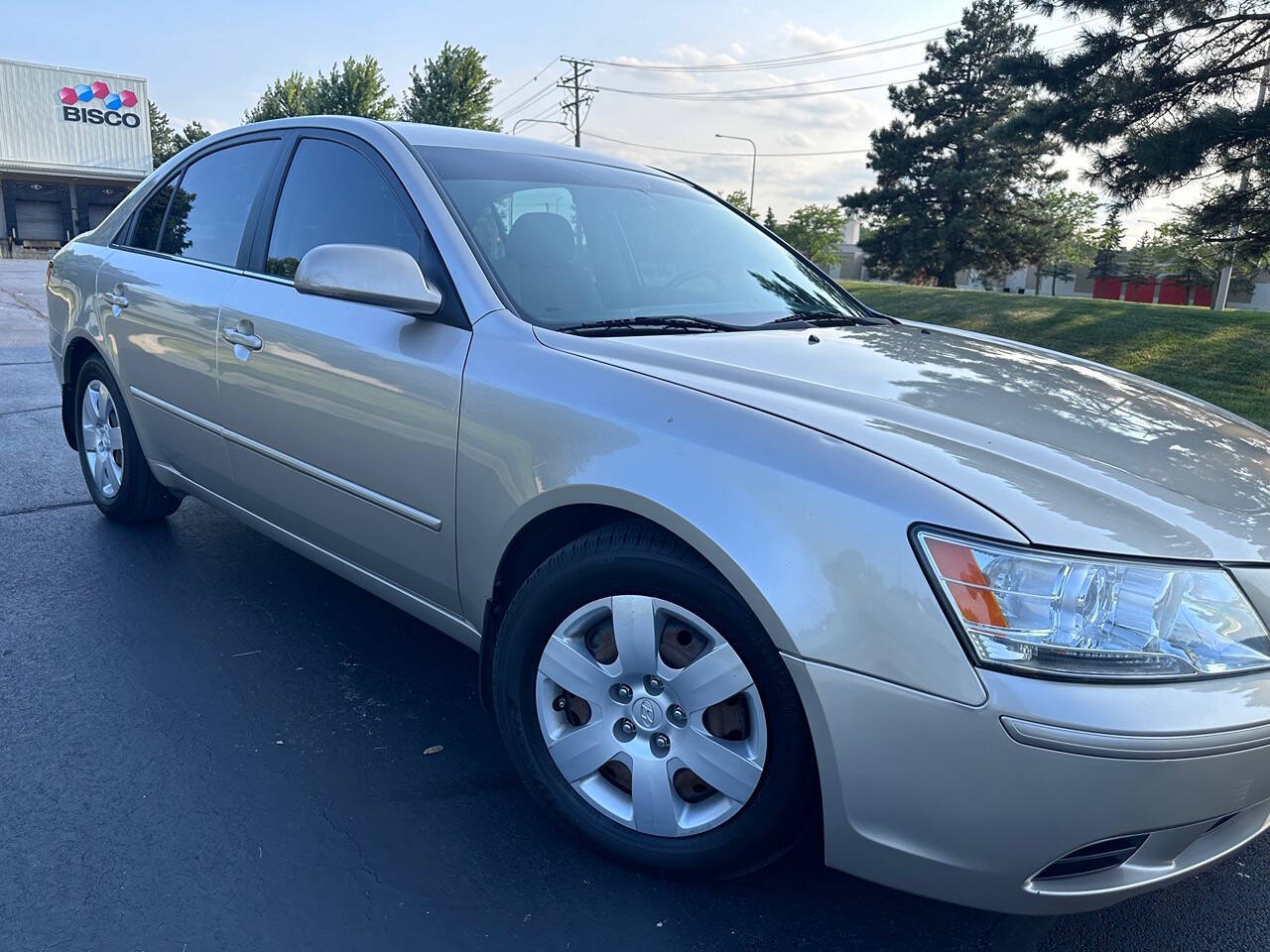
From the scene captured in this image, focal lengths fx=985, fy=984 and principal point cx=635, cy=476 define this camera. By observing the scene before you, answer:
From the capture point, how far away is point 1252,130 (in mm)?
9742

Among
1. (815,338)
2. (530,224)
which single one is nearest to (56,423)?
(530,224)

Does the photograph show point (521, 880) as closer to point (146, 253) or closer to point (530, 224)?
point (530, 224)

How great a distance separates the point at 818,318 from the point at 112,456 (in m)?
3.18

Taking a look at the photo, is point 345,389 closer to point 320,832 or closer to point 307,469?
point 307,469

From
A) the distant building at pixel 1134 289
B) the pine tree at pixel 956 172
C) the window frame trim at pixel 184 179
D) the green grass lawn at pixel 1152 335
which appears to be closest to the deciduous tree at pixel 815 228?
the distant building at pixel 1134 289

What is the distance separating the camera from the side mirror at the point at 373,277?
2.50m

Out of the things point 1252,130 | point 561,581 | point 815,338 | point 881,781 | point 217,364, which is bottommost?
point 881,781

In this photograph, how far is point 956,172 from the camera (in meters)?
38.7

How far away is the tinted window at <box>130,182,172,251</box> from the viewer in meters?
4.10

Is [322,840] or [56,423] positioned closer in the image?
[322,840]

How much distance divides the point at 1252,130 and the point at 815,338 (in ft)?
30.9

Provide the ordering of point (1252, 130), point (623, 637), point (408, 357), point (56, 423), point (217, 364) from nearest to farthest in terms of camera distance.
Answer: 1. point (623, 637)
2. point (408, 357)
3. point (217, 364)
4. point (56, 423)
5. point (1252, 130)

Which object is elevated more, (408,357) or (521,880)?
(408,357)

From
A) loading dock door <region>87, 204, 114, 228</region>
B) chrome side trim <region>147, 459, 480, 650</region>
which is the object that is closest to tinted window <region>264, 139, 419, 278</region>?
chrome side trim <region>147, 459, 480, 650</region>
